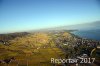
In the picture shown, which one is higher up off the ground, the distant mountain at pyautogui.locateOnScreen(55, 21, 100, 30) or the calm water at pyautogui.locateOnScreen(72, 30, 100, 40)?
the distant mountain at pyautogui.locateOnScreen(55, 21, 100, 30)

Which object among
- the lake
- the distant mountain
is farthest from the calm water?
the distant mountain

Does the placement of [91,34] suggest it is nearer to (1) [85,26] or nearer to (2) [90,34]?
(2) [90,34]

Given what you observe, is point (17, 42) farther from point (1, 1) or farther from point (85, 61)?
point (85, 61)

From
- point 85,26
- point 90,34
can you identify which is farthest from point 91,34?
point 85,26

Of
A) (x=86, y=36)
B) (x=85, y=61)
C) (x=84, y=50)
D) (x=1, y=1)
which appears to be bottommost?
(x=85, y=61)

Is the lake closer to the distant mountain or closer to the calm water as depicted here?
the calm water

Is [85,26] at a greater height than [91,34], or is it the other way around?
[85,26]

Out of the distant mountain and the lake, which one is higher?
the distant mountain

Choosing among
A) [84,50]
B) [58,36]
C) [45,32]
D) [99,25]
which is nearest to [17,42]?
[45,32]

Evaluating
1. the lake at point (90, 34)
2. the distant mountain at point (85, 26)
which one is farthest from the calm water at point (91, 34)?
the distant mountain at point (85, 26)

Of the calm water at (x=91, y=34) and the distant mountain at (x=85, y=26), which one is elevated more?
the distant mountain at (x=85, y=26)

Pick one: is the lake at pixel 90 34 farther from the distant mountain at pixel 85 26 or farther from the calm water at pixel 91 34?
the distant mountain at pixel 85 26
